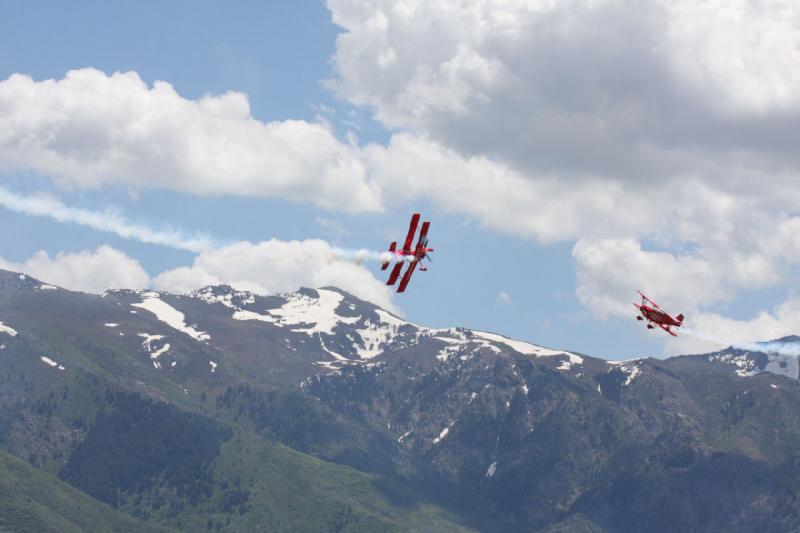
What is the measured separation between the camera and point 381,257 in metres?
199

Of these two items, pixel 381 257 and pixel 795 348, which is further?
pixel 381 257

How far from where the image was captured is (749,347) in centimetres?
19638

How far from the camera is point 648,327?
642ft

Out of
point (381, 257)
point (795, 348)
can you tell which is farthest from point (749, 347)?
point (381, 257)

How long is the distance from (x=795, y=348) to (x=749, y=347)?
11.6m

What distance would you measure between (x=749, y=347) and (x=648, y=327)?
19968 mm

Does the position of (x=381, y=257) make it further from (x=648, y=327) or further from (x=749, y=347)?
(x=749, y=347)

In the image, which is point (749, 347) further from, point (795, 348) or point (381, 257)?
point (381, 257)

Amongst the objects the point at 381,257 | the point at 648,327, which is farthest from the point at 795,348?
the point at 381,257

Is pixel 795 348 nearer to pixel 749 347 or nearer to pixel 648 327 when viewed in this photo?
pixel 749 347

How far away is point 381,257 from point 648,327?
5300cm

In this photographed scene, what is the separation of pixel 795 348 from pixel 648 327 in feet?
86.7

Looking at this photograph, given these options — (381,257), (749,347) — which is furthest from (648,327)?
(381,257)
